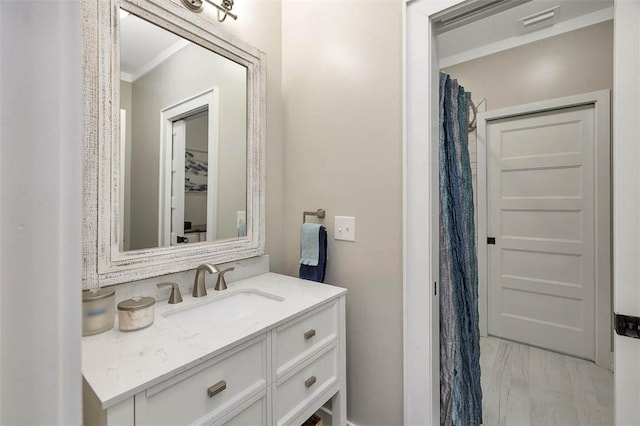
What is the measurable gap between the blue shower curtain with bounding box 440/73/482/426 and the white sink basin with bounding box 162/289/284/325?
0.84 meters

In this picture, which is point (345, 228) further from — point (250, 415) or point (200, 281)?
point (250, 415)

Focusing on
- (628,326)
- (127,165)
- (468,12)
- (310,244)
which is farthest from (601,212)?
(127,165)

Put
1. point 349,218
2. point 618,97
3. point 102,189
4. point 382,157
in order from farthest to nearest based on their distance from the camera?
point 349,218, point 382,157, point 102,189, point 618,97

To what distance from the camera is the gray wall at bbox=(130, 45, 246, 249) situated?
1205mm

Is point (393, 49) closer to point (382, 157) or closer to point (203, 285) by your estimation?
point (382, 157)

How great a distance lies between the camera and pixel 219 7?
137 cm

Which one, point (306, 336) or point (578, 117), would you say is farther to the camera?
point (578, 117)

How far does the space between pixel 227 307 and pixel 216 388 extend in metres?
0.45

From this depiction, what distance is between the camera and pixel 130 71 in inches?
45.9

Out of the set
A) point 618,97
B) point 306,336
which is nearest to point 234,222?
point 306,336

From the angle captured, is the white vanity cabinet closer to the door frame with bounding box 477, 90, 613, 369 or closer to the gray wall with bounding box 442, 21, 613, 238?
the door frame with bounding box 477, 90, 613, 369

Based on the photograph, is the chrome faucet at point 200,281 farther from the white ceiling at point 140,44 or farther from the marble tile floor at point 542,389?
the marble tile floor at point 542,389

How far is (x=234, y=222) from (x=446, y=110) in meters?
1.23

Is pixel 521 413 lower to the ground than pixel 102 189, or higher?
lower
